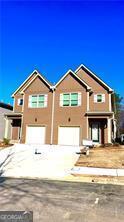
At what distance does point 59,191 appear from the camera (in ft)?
30.0

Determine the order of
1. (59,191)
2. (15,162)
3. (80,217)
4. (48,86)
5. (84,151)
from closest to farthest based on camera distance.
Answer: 1. (80,217)
2. (59,191)
3. (15,162)
4. (84,151)
5. (48,86)

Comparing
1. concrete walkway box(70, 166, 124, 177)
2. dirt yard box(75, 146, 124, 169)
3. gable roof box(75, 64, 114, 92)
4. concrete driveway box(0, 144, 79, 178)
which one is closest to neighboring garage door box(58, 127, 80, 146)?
concrete driveway box(0, 144, 79, 178)

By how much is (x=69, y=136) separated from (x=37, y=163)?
983 cm

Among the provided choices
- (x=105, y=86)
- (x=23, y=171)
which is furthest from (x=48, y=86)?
(x=23, y=171)

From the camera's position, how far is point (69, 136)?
25516mm

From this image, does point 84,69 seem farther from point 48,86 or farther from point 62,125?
point 62,125

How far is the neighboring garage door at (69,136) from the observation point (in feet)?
82.7

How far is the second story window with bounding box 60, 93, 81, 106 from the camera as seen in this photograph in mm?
26056

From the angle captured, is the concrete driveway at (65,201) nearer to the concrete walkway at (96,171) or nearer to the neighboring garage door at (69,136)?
the concrete walkway at (96,171)

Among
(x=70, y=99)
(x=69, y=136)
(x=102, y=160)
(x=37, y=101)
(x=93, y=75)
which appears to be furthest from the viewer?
(x=93, y=75)

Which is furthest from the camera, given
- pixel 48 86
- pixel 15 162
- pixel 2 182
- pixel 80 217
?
pixel 48 86

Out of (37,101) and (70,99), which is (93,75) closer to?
(70,99)

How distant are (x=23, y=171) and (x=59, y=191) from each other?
5.30 m

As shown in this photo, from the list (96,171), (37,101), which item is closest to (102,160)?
(96,171)
